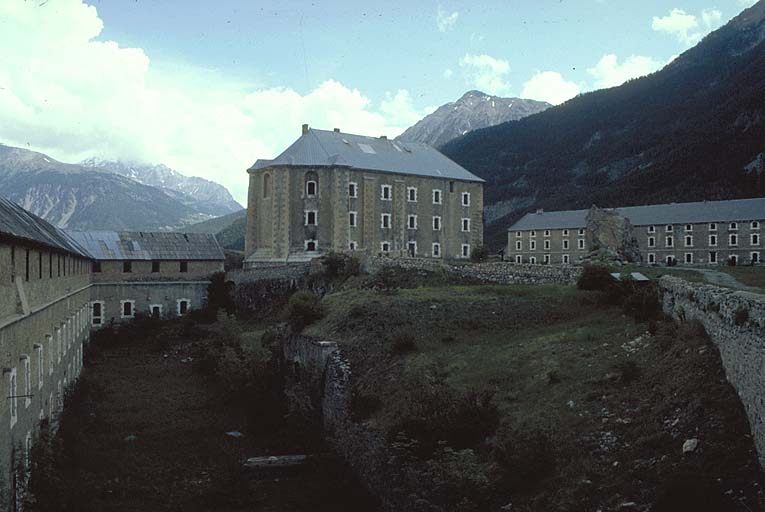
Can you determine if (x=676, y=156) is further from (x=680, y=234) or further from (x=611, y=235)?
(x=611, y=235)

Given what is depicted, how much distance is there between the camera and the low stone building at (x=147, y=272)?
50094 millimetres

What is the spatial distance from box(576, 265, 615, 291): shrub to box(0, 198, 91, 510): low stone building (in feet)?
71.5

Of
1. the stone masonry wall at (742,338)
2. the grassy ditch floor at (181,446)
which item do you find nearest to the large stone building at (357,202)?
the grassy ditch floor at (181,446)

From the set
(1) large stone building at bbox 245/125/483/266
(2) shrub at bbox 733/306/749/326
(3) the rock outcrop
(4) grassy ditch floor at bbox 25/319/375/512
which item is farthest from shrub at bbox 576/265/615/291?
(1) large stone building at bbox 245/125/483/266

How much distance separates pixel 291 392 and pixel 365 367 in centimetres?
494

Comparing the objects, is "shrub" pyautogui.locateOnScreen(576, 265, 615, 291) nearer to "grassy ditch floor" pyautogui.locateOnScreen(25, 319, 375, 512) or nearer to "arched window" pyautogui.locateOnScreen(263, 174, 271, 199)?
"grassy ditch floor" pyautogui.locateOnScreen(25, 319, 375, 512)

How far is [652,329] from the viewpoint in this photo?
64.4 feet

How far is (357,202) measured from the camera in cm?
5869

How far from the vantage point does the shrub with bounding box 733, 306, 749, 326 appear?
12523 millimetres

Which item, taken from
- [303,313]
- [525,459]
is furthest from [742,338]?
[303,313]

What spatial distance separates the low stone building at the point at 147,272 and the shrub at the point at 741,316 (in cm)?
4492

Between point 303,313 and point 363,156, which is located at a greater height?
point 363,156

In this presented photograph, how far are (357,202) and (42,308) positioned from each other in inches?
1644

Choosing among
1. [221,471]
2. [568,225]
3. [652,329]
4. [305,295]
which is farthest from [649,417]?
[568,225]
